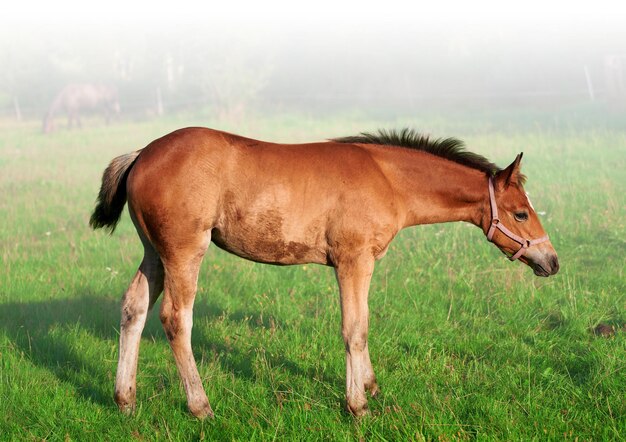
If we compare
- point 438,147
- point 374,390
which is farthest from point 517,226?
point 374,390

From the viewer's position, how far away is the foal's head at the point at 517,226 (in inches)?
205

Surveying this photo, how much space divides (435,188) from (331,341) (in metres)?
1.67

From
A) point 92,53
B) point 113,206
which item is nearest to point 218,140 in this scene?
point 113,206

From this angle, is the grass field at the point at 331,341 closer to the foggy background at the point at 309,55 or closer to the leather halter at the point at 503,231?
the leather halter at the point at 503,231

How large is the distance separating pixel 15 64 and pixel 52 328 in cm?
4828

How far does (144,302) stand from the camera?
4914 millimetres

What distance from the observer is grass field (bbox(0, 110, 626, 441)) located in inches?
173

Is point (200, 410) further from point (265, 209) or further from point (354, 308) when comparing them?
point (265, 209)

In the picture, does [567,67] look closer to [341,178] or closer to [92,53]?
[92,53]

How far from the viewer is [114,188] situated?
4891 millimetres

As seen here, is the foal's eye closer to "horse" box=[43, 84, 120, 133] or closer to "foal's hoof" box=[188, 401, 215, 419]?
"foal's hoof" box=[188, 401, 215, 419]

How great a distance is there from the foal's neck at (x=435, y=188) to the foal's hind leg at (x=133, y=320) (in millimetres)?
1856

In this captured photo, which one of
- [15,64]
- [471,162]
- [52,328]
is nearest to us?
[471,162]

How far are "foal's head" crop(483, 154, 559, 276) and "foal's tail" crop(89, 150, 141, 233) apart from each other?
266 cm
